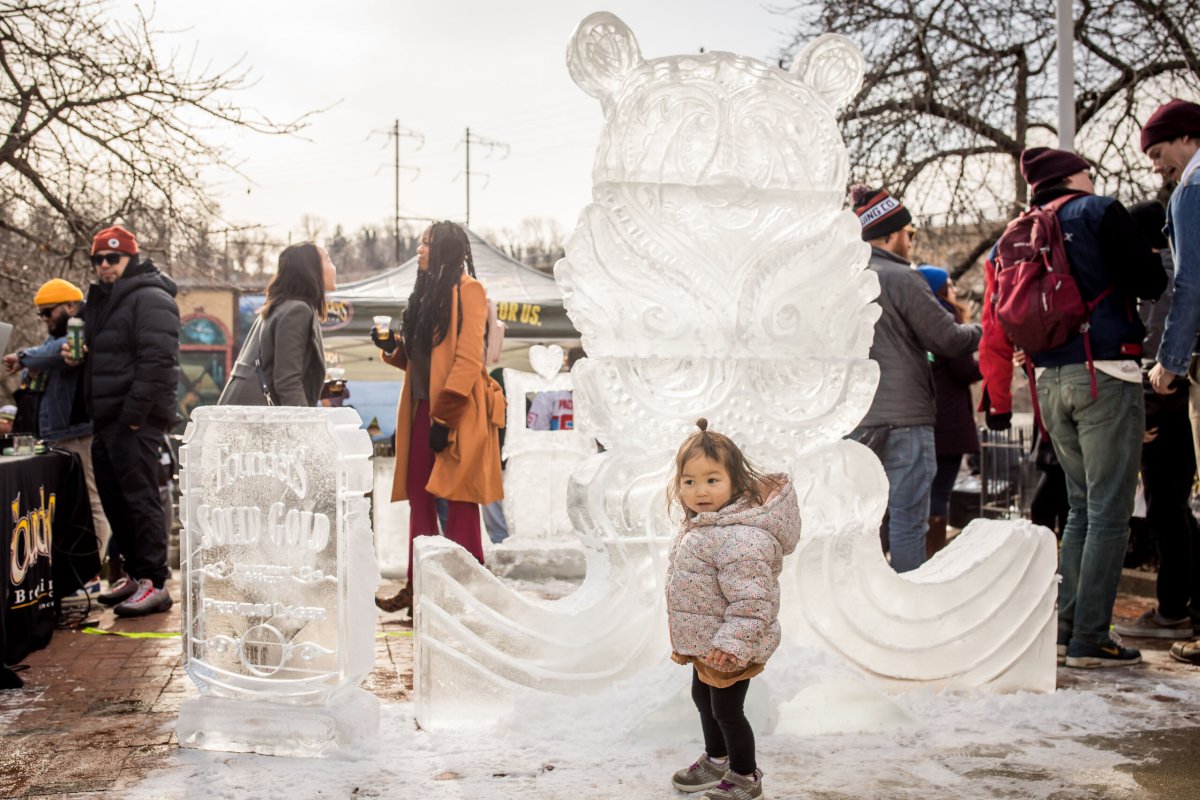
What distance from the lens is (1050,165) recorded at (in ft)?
16.8

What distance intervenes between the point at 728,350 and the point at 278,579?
1724 millimetres

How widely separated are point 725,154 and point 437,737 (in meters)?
2.23

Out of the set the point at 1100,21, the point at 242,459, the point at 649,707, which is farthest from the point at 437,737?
the point at 1100,21

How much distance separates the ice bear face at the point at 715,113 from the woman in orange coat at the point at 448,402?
5.48 ft

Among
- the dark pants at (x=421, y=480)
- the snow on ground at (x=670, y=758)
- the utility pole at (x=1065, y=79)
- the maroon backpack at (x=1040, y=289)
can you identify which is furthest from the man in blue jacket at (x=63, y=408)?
the utility pole at (x=1065, y=79)

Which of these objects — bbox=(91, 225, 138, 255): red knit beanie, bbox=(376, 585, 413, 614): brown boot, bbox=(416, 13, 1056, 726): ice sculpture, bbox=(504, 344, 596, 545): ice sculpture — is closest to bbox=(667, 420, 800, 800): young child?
bbox=(416, 13, 1056, 726): ice sculpture

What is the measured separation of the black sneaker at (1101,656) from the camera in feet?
16.3

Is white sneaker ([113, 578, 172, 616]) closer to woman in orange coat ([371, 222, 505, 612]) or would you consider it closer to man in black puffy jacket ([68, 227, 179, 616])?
man in black puffy jacket ([68, 227, 179, 616])

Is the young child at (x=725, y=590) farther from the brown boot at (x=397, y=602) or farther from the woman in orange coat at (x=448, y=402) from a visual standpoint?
the brown boot at (x=397, y=602)

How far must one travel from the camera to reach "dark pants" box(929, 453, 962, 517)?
635 centimetres

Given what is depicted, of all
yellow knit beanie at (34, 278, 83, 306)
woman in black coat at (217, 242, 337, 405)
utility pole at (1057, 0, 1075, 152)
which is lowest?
woman in black coat at (217, 242, 337, 405)

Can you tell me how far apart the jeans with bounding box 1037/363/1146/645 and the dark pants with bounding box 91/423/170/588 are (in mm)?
4514

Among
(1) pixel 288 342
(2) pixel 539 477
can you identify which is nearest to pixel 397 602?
(1) pixel 288 342

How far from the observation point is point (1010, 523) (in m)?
4.61
